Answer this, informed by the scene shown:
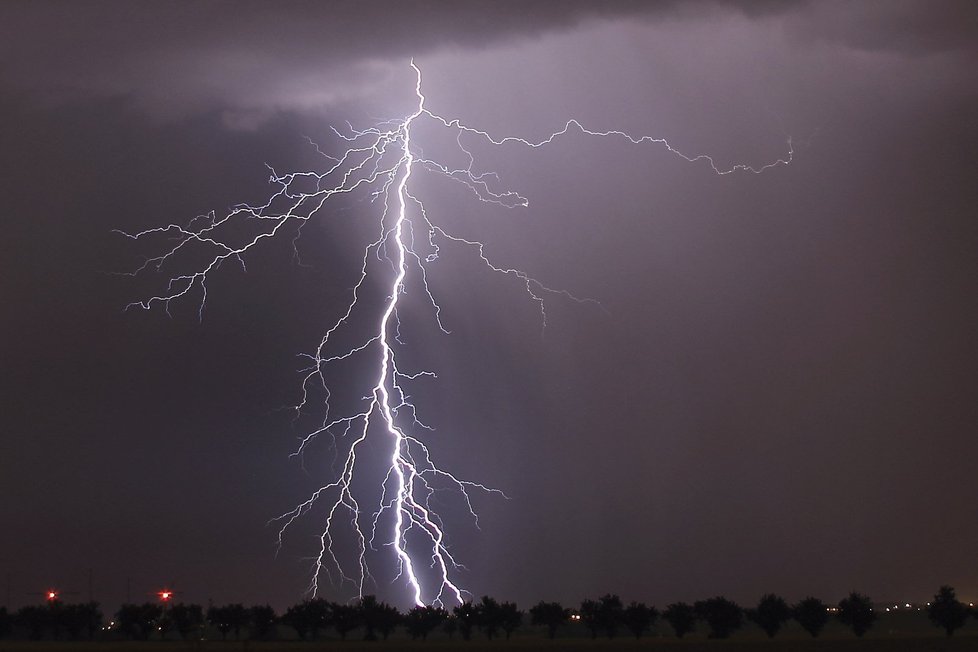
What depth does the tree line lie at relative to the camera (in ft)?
159

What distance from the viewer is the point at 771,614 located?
161 ft

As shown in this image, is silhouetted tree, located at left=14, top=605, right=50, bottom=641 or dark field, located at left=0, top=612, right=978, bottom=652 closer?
dark field, located at left=0, top=612, right=978, bottom=652

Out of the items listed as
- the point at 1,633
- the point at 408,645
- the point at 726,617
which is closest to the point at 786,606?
the point at 726,617

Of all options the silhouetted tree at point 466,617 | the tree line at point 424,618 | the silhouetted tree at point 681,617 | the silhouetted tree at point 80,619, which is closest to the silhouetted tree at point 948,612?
the tree line at point 424,618

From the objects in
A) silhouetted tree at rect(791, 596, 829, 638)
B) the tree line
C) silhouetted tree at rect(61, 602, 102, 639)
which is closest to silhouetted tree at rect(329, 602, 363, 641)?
the tree line

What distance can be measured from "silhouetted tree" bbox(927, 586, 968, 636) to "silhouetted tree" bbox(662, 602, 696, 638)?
9198mm

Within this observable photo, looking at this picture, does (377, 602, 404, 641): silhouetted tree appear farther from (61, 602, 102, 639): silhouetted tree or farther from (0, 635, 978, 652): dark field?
(61, 602, 102, 639): silhouetted tree

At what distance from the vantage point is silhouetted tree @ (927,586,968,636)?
48.9 metres

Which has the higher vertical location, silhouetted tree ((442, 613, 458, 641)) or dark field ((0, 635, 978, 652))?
silhouetted tree ((442, 613, 458, 641))

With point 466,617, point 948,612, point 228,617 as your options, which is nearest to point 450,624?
point 466,617

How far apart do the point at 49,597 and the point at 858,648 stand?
1548 inches

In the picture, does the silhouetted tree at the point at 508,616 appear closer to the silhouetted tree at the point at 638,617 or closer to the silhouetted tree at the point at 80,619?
the silhouetted tree at the point at 638,617

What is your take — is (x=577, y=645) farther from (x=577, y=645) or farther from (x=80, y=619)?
(x=80, y=619)

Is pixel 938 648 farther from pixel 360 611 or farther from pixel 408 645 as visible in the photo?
pixel 360 611
